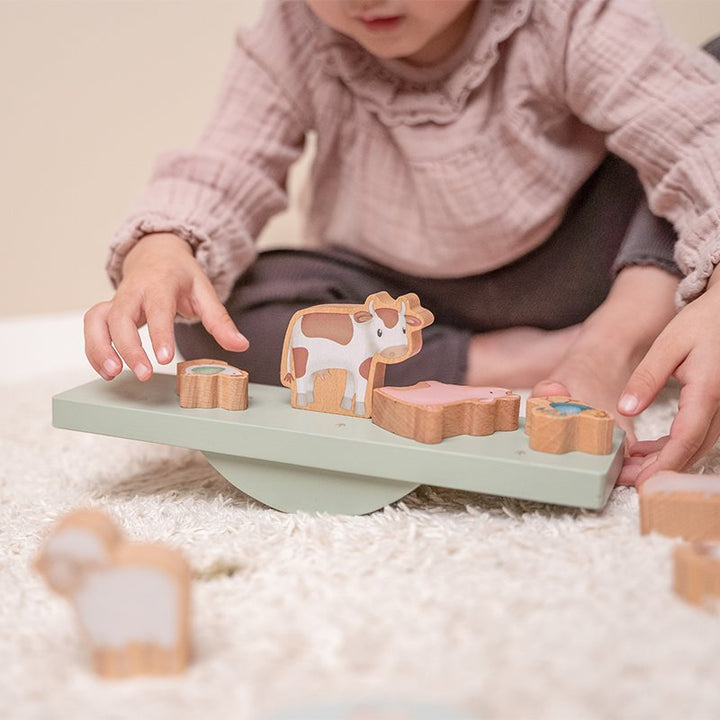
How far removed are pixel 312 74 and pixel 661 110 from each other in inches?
14.9

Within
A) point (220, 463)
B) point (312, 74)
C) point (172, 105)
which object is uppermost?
point (312, 74)

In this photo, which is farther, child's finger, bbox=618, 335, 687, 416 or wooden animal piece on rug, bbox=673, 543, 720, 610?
child's finger, bbox=618, 335, 687, 416

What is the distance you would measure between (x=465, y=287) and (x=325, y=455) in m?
0.47

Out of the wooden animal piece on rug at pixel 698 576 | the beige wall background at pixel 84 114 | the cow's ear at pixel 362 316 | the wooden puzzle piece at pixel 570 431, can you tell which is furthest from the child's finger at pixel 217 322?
the beige wall background at pixel 84 114

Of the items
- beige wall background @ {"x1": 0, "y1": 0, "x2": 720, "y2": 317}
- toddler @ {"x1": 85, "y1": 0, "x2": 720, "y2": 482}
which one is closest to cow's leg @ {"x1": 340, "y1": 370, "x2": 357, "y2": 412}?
toddler @ {"x1": 85, "y1": 0, "x2": 720, "y2": 482}

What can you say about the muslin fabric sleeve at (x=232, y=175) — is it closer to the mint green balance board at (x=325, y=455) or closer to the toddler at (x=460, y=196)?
the toddler at (x=460, y=196)

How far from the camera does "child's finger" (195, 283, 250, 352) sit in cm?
71

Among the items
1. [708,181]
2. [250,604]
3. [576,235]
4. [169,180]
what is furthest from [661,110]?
[250,604]

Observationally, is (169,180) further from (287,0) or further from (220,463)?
(220,463)

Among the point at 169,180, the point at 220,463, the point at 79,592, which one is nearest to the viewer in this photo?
the point at 79,592

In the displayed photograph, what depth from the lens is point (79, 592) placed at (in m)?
0.42

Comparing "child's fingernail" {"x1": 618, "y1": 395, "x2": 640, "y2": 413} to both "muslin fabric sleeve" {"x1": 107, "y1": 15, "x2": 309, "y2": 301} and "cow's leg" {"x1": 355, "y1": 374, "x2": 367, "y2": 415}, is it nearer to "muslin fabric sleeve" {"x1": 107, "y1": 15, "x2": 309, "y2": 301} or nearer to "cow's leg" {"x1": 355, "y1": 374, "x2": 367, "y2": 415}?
"cow's leg" {"x1": 355, "y1": 374, "x2": 367, "y2": 415}

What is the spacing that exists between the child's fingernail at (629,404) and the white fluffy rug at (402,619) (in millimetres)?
57

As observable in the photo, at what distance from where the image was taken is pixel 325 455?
613 mm
